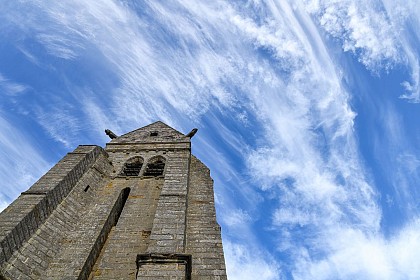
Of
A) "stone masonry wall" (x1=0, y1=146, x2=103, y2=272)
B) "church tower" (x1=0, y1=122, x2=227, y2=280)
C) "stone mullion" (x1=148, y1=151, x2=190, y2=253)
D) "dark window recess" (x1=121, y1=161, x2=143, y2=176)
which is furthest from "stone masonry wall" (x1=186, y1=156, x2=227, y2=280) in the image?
"stone masonry wall" (x1=0, y1=146, x2=103, y2=272)

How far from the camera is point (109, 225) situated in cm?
945

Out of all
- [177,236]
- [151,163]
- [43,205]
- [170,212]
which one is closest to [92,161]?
[151,163]

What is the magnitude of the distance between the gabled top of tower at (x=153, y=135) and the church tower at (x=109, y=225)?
328 cm

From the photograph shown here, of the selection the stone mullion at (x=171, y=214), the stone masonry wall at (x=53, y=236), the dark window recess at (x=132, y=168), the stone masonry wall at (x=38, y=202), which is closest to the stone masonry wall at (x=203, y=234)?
the stone mullion at (x=171, y=214)

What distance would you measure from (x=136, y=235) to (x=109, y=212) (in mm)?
1448

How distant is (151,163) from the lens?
544 inches

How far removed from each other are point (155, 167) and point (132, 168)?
2.78 feet

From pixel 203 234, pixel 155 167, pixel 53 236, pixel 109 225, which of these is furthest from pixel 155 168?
pixel 53 236

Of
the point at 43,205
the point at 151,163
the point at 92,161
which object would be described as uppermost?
the point at 151,163

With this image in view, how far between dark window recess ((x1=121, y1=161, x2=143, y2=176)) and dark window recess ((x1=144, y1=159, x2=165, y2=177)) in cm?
36

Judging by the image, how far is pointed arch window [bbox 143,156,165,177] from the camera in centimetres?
1269

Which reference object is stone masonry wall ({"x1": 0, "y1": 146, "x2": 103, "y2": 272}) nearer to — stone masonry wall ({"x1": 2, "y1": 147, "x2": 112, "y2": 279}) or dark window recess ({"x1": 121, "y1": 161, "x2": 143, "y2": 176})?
stone masonry wall ({"x1": 2, "y1": 147, "x2": 112, "y2": 279})

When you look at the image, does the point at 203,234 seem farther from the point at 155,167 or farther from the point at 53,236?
the point at 155,167

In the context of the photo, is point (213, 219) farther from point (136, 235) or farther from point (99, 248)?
point (99, 248)
